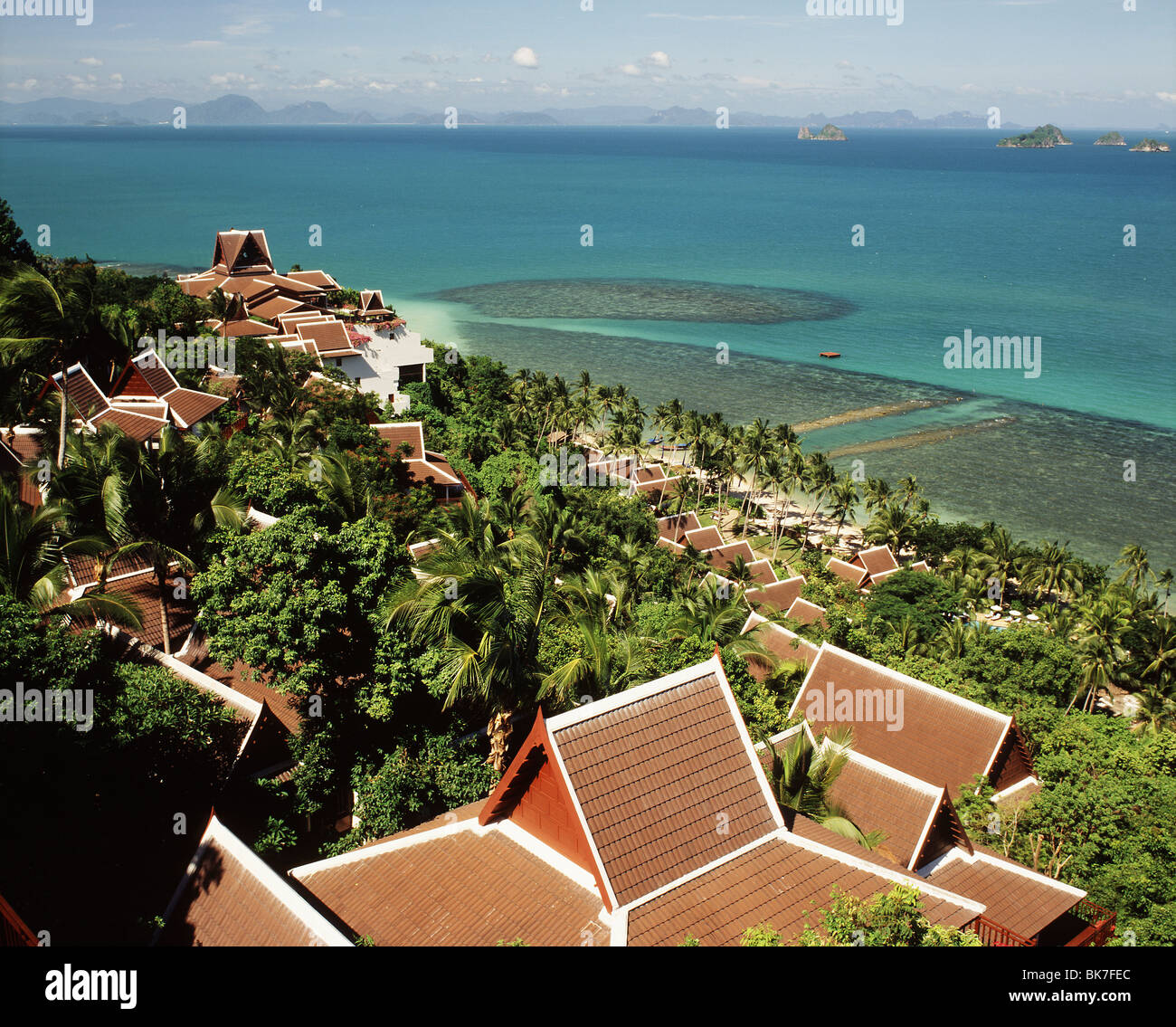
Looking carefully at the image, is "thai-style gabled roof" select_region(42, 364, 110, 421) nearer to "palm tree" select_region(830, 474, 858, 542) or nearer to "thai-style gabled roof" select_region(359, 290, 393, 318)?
"thai-style gabled roof" select_region(359, 290, 393, 318)

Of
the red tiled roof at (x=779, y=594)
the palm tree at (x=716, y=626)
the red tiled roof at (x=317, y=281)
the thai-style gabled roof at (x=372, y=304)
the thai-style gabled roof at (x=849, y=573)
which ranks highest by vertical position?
the red tiled roof at (x=317, y=281)

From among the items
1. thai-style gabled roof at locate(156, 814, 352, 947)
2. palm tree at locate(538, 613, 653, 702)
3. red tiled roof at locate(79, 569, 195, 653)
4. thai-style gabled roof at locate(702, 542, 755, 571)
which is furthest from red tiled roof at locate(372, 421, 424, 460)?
thai-style gabled roof at locate(156, 814, 352, 947)

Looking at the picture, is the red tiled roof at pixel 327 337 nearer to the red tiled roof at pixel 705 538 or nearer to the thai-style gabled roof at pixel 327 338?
the thai-style gabled roof at pixel 327 338

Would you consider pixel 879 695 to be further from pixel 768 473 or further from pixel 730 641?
pixel 768 473

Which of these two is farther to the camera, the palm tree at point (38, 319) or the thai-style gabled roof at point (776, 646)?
the thai-style gabled roof at point (776, 646)

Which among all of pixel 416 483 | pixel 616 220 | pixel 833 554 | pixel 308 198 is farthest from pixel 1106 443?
pixel 308 198

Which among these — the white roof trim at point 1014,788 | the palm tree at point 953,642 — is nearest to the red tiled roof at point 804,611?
the palm tree at point 953,642

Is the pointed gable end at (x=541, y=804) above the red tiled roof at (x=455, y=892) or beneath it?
above
